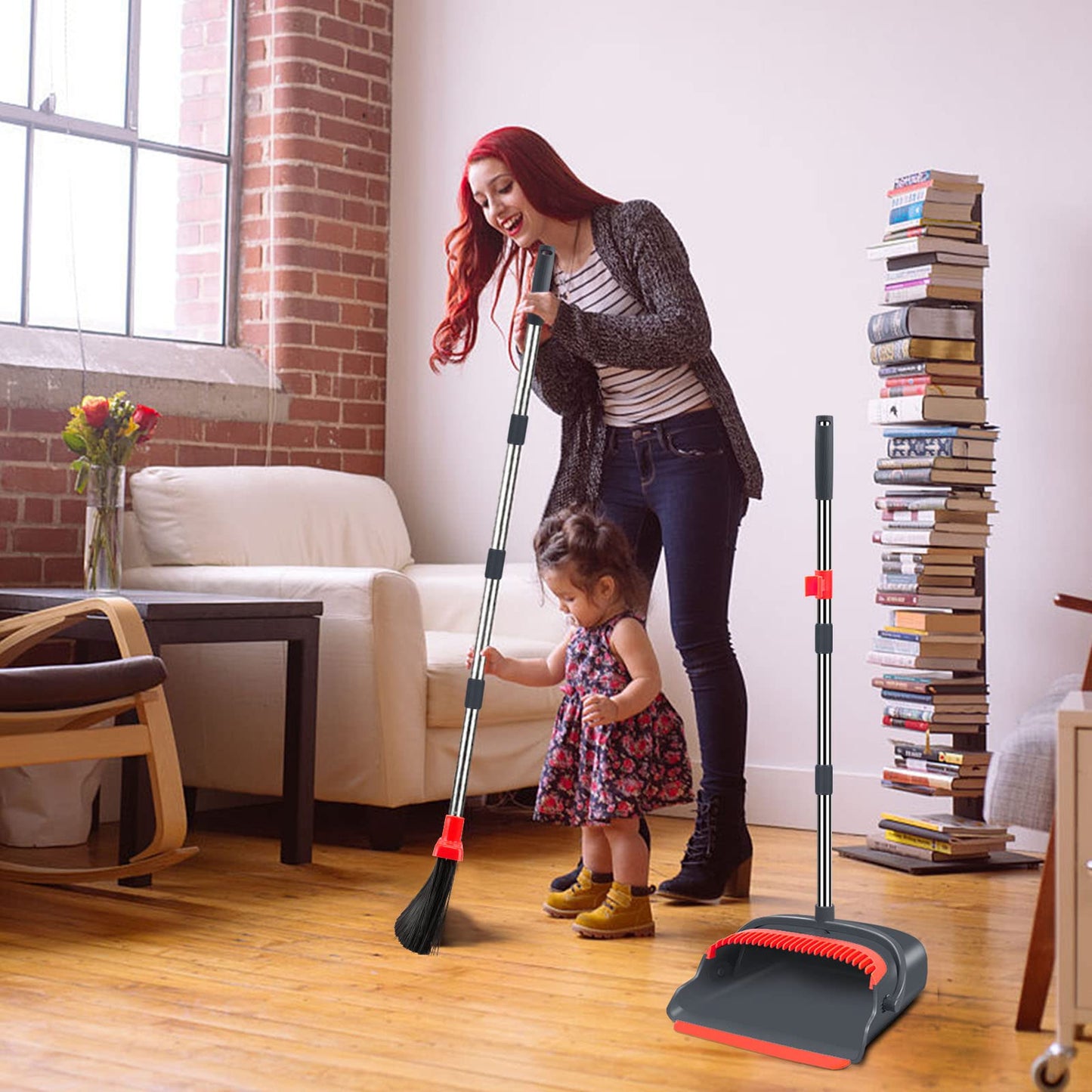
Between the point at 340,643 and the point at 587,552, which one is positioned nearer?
the point at 587,552

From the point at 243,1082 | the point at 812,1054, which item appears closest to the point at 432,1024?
the point at 243,1082

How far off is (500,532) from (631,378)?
0.46m

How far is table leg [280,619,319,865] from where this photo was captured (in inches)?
138

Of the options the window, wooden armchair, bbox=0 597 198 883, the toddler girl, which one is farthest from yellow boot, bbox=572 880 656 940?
the window

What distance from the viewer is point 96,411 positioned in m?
3.55

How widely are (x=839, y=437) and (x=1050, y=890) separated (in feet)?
6.59

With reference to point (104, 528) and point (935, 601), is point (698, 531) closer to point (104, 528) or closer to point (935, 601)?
point (935, 601)

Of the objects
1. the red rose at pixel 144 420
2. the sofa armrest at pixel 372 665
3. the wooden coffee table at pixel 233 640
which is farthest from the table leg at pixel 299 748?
the red rose at pixel 144 420

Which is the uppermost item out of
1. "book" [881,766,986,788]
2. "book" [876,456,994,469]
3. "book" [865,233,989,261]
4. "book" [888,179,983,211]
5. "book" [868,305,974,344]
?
"book" [888,179,983,211]

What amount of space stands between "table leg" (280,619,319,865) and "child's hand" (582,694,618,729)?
2.98ft

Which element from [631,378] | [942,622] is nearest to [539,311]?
[631,378]

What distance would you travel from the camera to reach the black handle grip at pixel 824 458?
2355 millimetres

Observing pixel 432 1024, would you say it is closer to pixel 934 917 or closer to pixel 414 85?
pixel 934 917

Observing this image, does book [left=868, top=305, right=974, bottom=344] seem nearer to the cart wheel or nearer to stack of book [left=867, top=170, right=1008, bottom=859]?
stack of book [left=867, top=170, right=1008, bottom=859]
